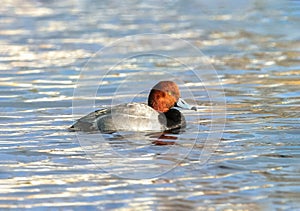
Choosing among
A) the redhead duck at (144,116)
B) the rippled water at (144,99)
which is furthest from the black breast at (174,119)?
the rippled water at (144,99)

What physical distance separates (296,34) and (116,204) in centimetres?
1105

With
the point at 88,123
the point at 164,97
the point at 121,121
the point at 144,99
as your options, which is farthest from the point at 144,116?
the point at 144,99

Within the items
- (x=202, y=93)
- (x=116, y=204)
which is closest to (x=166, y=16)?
(x=202, y=93)

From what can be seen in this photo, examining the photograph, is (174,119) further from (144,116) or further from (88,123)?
(88,123)

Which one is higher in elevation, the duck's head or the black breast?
the duck's head


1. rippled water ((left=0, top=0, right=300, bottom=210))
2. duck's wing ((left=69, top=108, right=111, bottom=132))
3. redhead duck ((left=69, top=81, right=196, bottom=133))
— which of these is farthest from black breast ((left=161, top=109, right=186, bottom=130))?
duck's wing ((left=69, top=108, right=111, bottom=132))

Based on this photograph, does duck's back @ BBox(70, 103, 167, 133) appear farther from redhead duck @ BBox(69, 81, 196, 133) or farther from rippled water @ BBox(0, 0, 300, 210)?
rippled water @ BBox(0, 0, 300, 210)

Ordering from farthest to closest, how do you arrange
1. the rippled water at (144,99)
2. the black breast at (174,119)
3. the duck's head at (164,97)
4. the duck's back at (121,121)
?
the duck's head at (164,97), the black breast at (174,119), the duck's back at (121,121), the rippled water at (144,99)

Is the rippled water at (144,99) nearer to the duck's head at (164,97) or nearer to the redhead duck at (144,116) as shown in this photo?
the redhead duck at (144,116)

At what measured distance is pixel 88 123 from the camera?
1088cm

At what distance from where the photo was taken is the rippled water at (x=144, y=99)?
8.36 m

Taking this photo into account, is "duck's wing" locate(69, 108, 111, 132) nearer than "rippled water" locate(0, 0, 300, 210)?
No

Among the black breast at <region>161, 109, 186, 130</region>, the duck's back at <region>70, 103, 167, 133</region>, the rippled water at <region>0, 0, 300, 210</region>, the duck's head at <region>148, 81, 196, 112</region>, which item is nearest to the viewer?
the rippled water at <region>0, 0, 300, 210</region>

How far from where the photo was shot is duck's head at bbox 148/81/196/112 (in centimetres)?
1131
